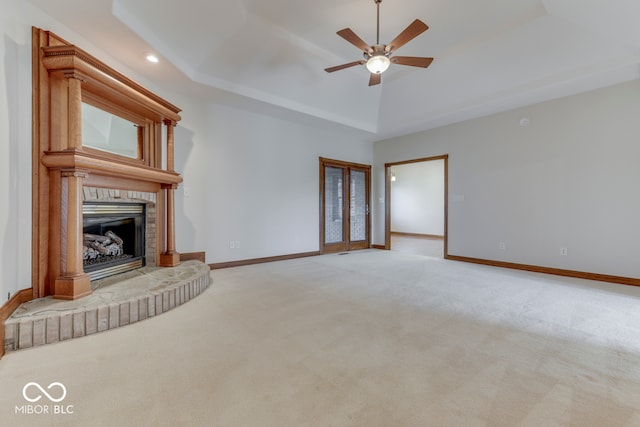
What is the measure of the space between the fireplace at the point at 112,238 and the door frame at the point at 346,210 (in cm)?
346

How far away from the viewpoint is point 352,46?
414 cm

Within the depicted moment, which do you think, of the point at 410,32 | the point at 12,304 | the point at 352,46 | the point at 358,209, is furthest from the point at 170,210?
the point at 358,209

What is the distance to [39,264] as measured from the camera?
2549 millimetres

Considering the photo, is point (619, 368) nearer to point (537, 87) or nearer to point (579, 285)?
point (579, 285)

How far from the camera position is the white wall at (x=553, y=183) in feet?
13.0

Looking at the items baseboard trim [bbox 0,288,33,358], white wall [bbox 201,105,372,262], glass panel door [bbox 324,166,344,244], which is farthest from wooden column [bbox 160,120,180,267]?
glass panel door [bbox 324,166,344,244]

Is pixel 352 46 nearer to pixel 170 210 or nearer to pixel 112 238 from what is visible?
pixel 170 210

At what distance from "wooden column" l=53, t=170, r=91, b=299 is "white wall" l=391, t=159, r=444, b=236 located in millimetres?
9050

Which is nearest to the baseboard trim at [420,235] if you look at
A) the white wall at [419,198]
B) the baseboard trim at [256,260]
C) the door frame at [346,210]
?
the white wall at [419,198]

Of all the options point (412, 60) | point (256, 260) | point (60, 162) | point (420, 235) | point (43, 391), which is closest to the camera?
point (43, 391)

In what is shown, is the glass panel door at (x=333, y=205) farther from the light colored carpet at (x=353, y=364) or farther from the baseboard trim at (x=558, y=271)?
the light colored carpet at (x=353, y=364)

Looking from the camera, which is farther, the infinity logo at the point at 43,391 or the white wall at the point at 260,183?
the white wall at the point at 260,183

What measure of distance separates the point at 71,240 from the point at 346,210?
16.9 feet

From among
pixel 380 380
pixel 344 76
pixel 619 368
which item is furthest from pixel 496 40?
pixel 380 380
